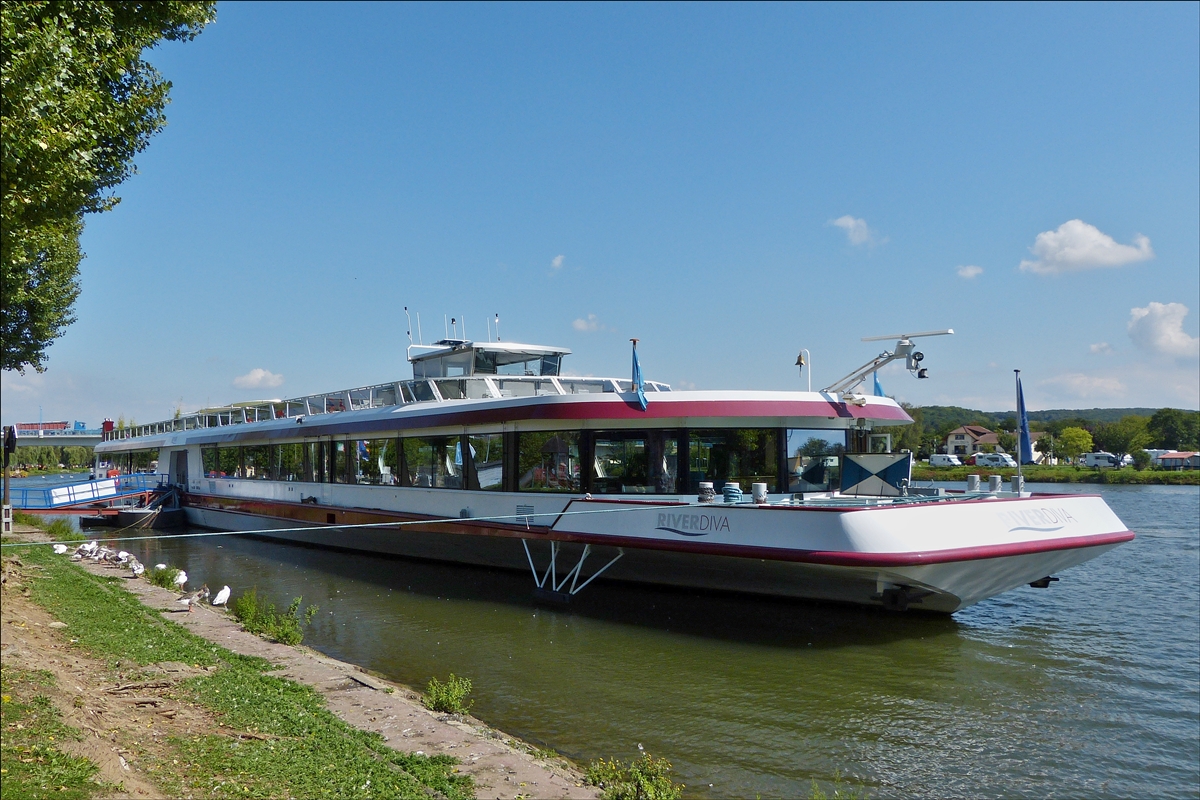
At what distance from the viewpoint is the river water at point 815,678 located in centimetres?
715

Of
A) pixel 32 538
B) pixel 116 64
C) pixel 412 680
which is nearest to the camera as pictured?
pixel 116 64

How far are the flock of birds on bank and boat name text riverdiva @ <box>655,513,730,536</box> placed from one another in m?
6.65

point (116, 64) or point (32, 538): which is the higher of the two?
point (116, 64)

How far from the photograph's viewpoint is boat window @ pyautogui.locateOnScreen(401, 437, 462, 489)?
15.5m

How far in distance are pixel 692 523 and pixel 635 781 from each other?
5.76m

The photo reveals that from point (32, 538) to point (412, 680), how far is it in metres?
12.4

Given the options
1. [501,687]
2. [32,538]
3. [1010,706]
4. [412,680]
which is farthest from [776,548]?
[32,538]

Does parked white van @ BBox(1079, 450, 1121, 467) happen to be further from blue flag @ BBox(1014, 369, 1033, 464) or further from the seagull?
the seagull

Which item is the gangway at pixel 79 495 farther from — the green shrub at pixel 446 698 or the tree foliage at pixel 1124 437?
the tree foliage at pixel 1124 437

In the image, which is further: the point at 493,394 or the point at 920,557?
the point at 493,394

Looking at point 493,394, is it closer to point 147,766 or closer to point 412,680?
point 412,680

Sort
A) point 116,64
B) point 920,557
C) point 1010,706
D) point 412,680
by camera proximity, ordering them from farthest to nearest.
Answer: point 920,557 → point 412,680 → point 1010,706 → point 116,64

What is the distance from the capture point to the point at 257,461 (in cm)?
2352

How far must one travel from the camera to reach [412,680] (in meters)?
9.17
